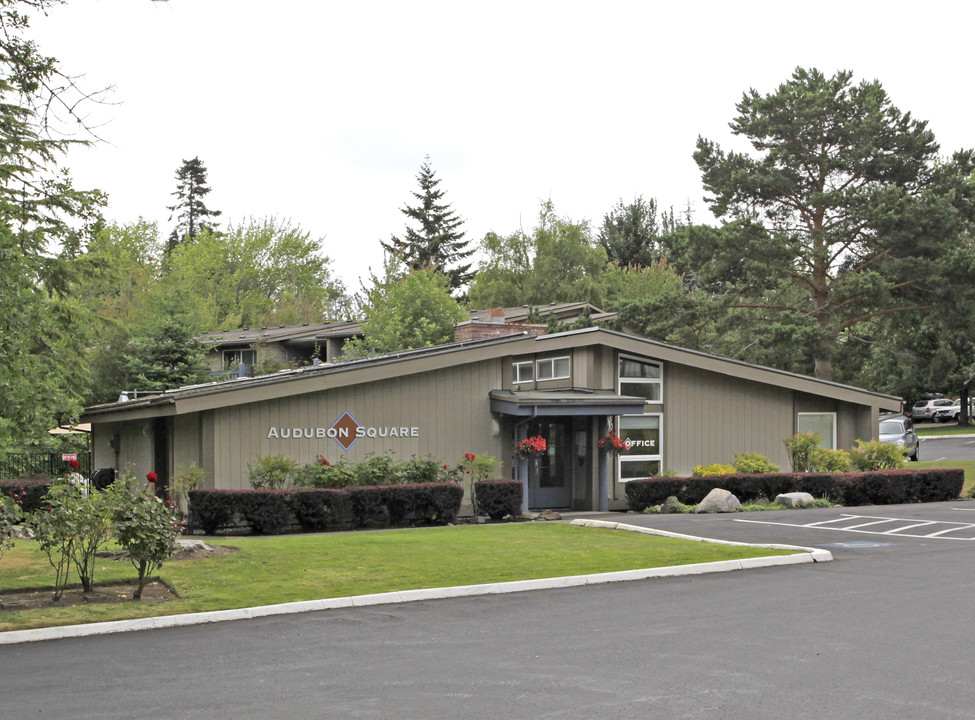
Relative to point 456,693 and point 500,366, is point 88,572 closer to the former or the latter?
point 456,693

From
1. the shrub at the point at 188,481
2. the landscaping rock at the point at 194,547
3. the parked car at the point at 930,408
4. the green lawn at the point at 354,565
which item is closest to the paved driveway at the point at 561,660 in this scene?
the green lawn at the point at 354,565

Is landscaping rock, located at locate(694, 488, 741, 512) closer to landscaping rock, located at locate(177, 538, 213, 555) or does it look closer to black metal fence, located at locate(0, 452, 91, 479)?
landscaping rock, located at locate(177, 538, 213, 555)

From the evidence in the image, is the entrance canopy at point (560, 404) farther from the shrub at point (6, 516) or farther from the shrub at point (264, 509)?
the shrub at point (6, 516)

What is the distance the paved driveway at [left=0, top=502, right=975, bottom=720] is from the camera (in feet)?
22.4

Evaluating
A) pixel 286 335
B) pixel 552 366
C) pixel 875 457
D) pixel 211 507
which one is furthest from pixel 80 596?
pixel 286 335

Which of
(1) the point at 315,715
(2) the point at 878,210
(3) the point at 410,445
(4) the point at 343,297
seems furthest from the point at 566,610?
(4) the point at 343,297

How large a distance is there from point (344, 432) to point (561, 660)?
13.6 meters

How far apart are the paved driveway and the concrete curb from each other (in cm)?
21

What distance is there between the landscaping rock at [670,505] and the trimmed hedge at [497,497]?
11.6 feet

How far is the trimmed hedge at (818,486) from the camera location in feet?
75.4

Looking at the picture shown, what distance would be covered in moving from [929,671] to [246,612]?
625cm

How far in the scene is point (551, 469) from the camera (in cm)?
2439

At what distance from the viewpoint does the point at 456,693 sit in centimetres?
716

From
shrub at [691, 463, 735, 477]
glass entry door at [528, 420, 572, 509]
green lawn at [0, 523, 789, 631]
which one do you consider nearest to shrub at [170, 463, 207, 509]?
green lawn at [0, 523, 789, 631]
